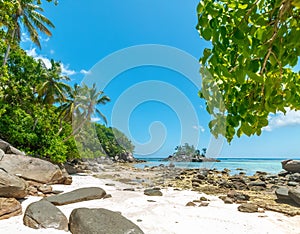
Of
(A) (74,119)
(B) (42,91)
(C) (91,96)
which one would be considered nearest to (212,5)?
(B) (42,91)

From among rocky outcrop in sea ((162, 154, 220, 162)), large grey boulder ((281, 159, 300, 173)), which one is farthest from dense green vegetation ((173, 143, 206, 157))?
large grey boulder ((281, 159, 300, 173))

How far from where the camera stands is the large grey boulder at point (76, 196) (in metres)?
7.14

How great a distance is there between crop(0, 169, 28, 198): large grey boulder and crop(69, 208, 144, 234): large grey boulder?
239 cm

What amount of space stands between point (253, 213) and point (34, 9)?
2139 cm

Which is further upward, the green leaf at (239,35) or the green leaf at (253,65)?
the green leaf at (239,35)

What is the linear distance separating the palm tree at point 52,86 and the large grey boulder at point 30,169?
1177 cm

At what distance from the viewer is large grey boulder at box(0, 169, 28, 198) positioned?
6.36 meters

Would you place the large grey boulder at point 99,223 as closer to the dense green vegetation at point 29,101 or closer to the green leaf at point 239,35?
the green leaf at point 239,35

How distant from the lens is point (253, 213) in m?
7.10

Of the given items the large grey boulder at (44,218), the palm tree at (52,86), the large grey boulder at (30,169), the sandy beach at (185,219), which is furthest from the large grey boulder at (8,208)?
the palm tree at (52,86)

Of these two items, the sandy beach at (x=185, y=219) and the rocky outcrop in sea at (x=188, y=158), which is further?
the rocky outcrop in sea at (x=188, y=158)

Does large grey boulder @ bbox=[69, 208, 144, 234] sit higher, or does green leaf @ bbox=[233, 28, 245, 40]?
green leaf @ bbox=[233, 28, 245, 40]

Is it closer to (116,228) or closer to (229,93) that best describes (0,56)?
(116,228)

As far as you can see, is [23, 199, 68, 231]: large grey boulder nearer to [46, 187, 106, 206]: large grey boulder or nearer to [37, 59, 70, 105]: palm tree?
[46, 187, 106, 206]: large grey boulder
